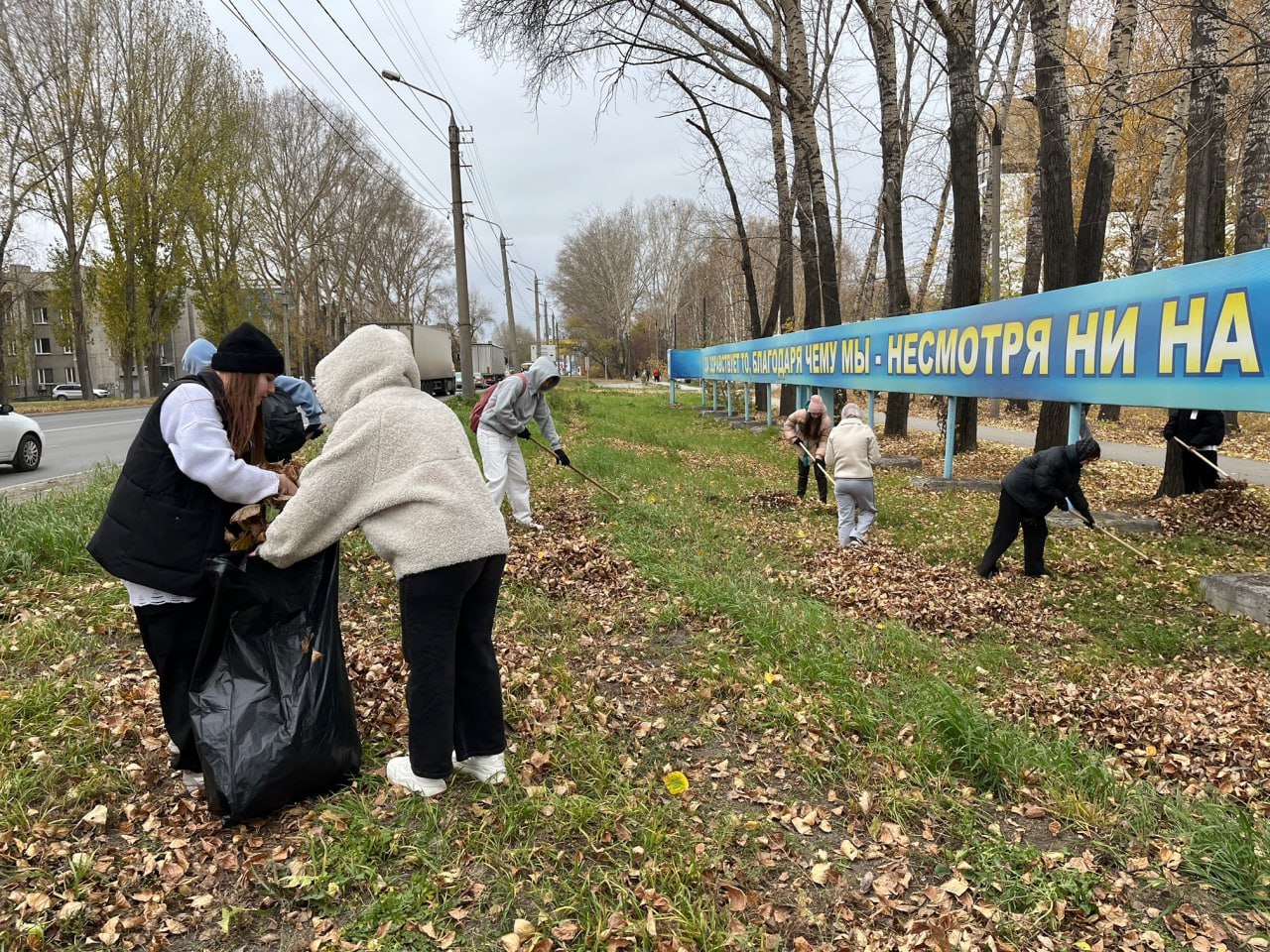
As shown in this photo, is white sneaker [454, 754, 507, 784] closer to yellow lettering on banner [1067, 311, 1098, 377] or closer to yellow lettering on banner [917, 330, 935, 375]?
yellow lettering on banner [1067, 311, 1098, 377]

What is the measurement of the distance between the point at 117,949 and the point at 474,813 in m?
1.14

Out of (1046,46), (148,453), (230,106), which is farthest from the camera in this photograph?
(230,106)

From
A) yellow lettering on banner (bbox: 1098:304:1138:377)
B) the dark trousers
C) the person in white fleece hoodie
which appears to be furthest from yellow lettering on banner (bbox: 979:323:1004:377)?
the dark trousers

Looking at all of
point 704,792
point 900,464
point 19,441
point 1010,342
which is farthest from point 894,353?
point 19,441

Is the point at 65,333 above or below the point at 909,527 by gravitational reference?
above

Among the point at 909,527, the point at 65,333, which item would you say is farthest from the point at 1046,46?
the point at 65,333

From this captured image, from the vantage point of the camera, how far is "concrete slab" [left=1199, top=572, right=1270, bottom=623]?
5266 mm

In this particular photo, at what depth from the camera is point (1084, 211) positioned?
373 inches

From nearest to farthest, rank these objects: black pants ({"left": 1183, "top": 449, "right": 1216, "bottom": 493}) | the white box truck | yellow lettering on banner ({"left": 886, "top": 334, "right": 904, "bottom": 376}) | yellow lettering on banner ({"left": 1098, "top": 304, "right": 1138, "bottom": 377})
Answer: yellow lettering on banner ({"left": 1098, "top": 304, "right": 1138, "bottom": 377}) < black pants ({"left": 1183, "top": 449, "right": 1216, "bottom": 493}) < yellow lettering on banner ({"left": 886, "top": 334, "right": 904, "bottom": 376}) < the white box truck

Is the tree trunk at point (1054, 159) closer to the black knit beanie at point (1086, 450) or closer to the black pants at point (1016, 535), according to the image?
the black knit beanie at point (1086, 450)

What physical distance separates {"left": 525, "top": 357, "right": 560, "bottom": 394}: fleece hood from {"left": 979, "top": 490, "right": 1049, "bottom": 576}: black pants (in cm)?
426

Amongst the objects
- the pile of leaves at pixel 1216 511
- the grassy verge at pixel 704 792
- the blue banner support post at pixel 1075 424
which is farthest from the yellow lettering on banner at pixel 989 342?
the grassy verge at pixel 704 792

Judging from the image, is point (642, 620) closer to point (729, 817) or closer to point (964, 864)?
point (729, 817)

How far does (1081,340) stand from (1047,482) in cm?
222
